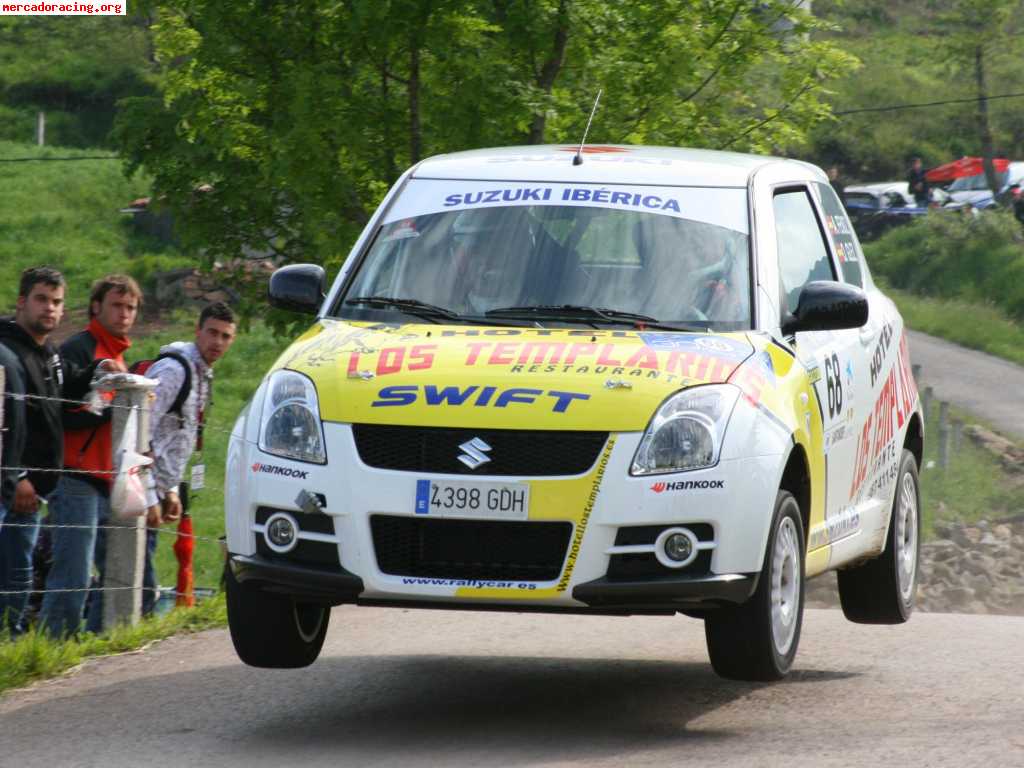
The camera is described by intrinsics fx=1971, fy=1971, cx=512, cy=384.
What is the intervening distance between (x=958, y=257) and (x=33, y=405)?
132 feet

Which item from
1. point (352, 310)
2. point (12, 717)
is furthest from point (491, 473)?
point (12, 717)

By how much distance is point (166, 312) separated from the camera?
157 ft

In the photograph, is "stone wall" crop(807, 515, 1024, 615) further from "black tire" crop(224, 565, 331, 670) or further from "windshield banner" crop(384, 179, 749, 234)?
"black tire" crop(224, 565, 331, 670)

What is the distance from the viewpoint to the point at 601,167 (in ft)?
25.9

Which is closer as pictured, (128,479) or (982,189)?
(128,479)

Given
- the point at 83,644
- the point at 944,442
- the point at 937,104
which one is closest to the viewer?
the point at 83,644

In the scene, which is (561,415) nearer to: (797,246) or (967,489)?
(797,246)

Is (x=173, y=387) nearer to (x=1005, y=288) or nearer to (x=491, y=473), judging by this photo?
(x=491, y=473)

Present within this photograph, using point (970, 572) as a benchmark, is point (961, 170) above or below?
above

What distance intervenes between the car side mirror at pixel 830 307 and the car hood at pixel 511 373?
373 millimetres

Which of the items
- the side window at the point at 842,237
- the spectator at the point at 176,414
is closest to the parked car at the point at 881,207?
the spectator at the point at 176,414

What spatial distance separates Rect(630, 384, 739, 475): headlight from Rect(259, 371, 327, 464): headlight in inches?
42.4

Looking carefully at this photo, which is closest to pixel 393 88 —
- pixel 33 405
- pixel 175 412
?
pixel 175 412

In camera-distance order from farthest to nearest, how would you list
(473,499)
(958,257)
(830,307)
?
(958,257)
(830,307)
(473,499)
